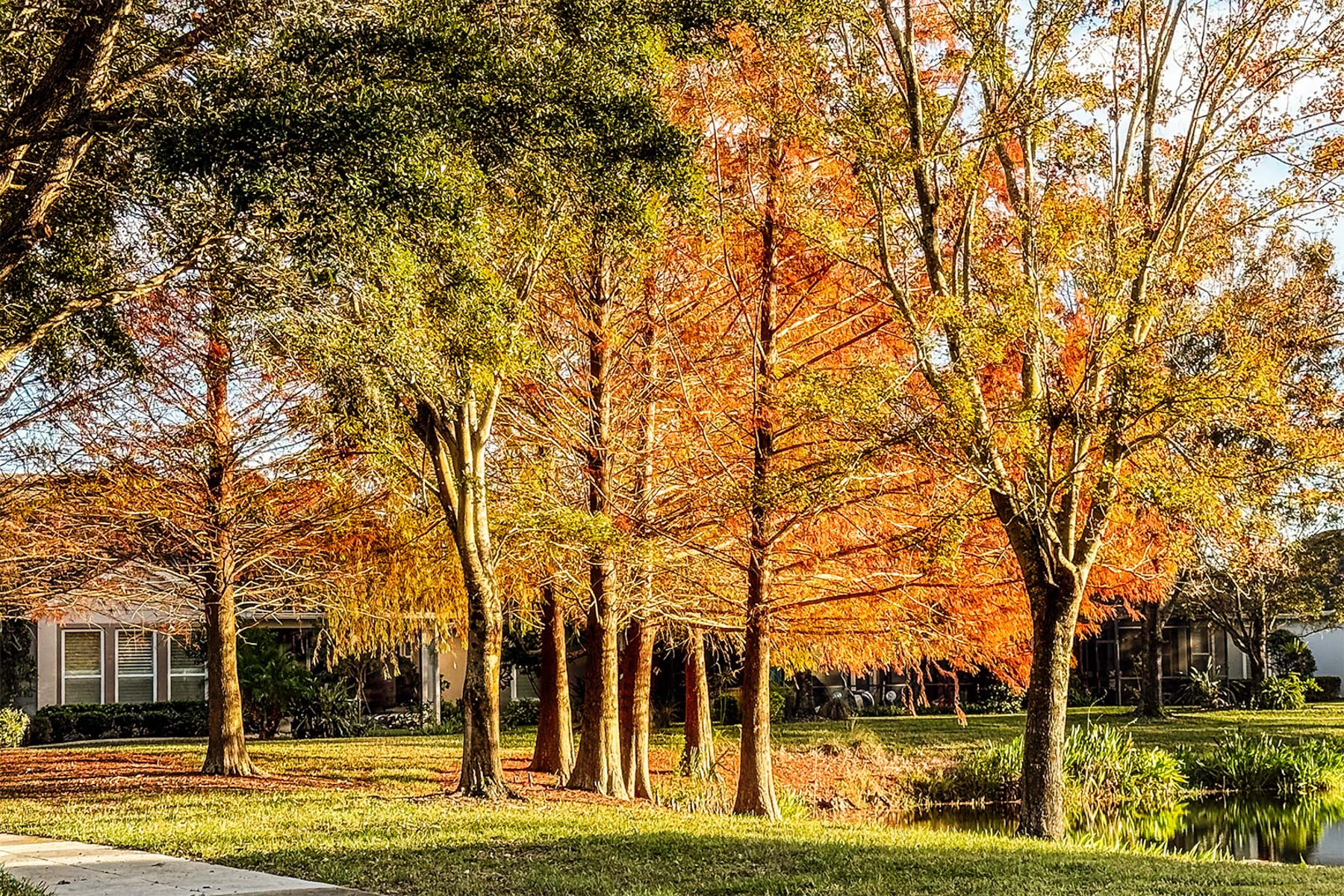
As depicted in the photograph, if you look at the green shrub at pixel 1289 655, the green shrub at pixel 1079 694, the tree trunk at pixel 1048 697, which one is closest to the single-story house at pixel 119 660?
the tree trunk at pixel 1048 697

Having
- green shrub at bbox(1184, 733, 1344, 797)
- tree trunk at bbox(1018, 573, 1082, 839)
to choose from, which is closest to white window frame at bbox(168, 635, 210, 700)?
green shrub at bbox(1184, 733, 1344, 797)

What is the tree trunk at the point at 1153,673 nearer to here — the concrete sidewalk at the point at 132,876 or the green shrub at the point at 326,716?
the green shrub at the point at 326,716

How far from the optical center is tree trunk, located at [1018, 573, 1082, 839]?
14633 mm

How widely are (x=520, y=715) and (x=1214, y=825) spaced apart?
19247mm

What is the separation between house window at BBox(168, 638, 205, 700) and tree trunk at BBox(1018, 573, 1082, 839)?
25971 millimetres

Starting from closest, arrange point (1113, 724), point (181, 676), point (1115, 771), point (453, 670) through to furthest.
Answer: point (1115, 771), point (1113, 724), point (181, 676), point (453, 670)

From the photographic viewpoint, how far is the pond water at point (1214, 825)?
17.2m

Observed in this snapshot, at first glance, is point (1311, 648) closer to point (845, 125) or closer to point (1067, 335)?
point (1067, 335)

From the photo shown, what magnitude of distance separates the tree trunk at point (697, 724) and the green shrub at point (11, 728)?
15323 mm

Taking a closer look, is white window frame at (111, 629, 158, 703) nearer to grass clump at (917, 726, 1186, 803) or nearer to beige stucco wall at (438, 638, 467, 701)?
beige stucco wall at (438, 638, 467, 701)

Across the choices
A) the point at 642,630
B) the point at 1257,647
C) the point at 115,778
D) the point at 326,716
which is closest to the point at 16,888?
the point at 115,778

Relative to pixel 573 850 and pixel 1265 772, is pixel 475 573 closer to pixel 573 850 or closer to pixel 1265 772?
pixel 573 850

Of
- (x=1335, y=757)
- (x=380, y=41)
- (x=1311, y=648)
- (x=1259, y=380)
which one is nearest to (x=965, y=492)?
(x=1259, y=380)

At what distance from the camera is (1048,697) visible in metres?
14.7
